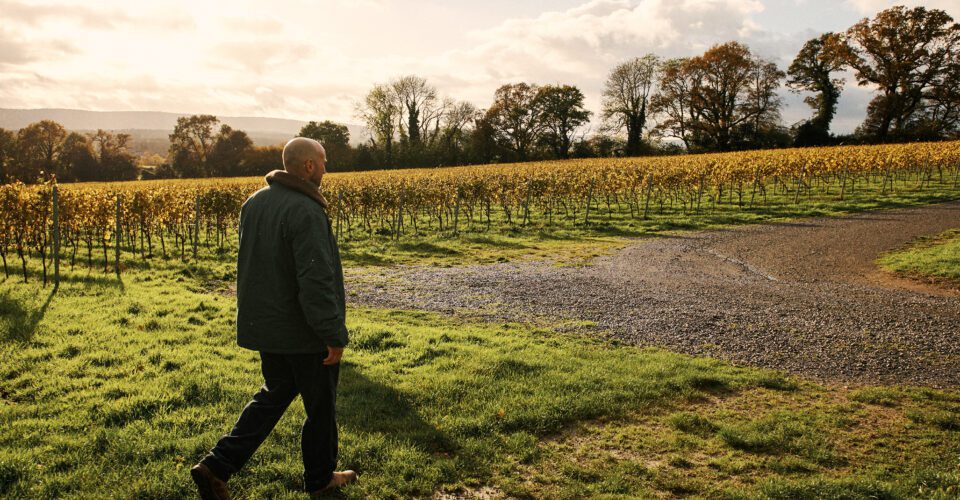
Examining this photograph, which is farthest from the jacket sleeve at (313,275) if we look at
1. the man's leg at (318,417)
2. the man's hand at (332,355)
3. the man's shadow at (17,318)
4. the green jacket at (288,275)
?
the man's shadow at (17,318)

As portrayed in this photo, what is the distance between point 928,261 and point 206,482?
16596 mm

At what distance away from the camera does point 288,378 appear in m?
3.80

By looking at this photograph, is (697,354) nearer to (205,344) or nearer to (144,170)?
(205,344)

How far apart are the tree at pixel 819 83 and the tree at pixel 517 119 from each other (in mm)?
28325

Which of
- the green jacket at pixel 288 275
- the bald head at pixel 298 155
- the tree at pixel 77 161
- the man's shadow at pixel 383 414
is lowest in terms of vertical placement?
the man's shadow at pixel 383 414

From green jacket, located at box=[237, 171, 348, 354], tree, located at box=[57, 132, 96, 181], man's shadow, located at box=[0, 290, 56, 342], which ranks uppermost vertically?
tree, located at box=[57, 132, 96, 181]

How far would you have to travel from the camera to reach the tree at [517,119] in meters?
68.9

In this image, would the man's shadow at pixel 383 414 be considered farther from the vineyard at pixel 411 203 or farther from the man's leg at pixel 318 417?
→ the vineyard at pixel 411 203

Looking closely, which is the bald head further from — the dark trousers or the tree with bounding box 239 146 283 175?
the tree with bounding box 239 146 283 175

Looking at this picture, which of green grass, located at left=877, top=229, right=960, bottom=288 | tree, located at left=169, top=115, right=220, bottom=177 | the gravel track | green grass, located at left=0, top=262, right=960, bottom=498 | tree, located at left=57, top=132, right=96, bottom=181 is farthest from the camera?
tree, located at left=169, top=115, right=220, bottom=177

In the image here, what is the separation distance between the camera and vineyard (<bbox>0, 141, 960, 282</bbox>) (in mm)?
15625

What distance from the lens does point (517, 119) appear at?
2719 inches

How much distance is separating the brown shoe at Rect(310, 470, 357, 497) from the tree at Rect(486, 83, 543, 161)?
65967 mm

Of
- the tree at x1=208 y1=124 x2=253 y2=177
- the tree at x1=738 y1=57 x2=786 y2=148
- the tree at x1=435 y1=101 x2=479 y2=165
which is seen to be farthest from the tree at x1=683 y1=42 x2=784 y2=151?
the tree at x1=208 y1=124 x2=253 y2=177
